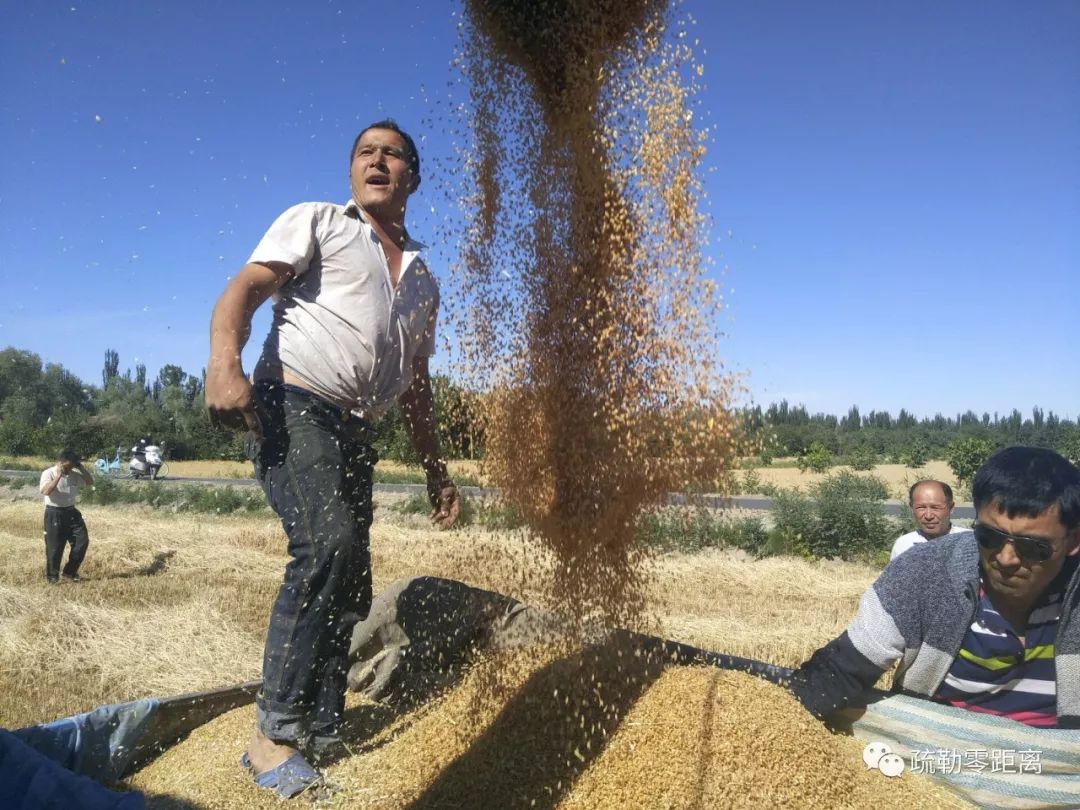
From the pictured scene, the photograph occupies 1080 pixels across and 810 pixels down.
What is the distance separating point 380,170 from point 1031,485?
1917mm

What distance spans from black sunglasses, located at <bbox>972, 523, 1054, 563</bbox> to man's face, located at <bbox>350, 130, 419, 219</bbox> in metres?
1.83

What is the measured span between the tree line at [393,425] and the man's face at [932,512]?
0.47 m

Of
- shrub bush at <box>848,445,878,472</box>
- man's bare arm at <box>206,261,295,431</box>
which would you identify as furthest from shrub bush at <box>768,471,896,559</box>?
man's bare arm at <box>206,261,295,431</box>

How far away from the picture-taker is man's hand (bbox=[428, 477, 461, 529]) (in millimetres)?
2717

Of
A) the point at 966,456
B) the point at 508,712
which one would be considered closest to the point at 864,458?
the point at 966,456

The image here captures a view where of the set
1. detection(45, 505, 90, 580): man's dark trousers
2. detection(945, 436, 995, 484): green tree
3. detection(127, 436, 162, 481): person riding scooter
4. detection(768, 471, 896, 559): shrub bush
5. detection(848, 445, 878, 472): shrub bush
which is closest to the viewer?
detection(45, 505, 90, 580): man's dark trousers

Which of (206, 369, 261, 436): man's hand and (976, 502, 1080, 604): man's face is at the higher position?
(206, 369, 261, 436): man's hand

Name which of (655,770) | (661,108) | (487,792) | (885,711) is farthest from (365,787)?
(661,108)

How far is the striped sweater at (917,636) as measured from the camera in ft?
6.44

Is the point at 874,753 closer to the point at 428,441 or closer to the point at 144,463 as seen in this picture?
the point at 428,441

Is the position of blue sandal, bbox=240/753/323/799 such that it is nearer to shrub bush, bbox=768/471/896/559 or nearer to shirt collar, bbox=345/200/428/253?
shirt collar, bbox=345/200/428/253

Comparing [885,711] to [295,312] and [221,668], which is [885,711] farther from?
[221,668]

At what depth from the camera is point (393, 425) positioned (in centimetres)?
380

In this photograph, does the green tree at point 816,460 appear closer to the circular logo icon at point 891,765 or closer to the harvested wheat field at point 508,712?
the harvested wheat field at point 508,712
